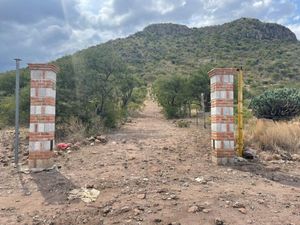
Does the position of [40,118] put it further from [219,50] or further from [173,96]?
[219,50]

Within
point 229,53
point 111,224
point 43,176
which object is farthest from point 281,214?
point 229,53

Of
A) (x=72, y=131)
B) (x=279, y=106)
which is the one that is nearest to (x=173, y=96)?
(x=279, y=106)

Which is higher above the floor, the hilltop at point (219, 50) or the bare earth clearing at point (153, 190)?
the hilltop at point (219, 50)

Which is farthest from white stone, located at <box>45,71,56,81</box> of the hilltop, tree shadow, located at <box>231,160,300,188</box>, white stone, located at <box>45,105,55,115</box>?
the hilltop

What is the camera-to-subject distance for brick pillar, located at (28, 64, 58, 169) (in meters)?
8.40

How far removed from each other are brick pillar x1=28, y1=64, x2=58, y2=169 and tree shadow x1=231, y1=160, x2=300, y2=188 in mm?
4350

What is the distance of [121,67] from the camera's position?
17.2 m

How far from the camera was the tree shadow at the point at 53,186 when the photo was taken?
21.7 ft

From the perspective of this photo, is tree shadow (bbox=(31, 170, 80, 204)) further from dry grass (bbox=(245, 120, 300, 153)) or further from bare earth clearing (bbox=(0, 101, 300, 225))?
dry grass (bbox=(245, 120, 300, 153))

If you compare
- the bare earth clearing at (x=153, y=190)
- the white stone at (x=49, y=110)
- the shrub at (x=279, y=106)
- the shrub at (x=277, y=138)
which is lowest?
the bare earth clearing at (x=153, y=190)

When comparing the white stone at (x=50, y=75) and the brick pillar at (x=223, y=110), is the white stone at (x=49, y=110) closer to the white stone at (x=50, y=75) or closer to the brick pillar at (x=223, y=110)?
the white stone at (x=50, y=75)

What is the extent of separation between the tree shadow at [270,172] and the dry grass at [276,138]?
61.0 inches

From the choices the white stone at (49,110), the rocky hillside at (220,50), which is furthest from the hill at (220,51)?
the white stone at (49,110)

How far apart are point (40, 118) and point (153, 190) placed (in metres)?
3.37
